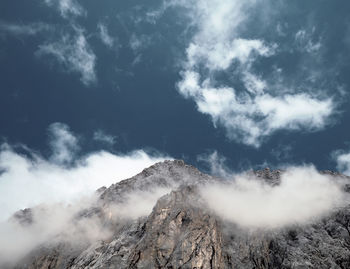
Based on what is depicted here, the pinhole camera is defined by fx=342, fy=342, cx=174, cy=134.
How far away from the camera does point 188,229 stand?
439 feet

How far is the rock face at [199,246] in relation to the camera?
120938 millimetres

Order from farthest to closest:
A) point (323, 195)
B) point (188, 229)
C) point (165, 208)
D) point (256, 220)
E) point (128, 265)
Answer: point (323, 195) → point (256, 220) → point (165, 208) → point (188, 229) → point (128, 265)

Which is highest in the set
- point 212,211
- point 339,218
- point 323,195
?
point 323,195

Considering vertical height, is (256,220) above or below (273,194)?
below

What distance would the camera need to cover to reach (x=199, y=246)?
12450cm

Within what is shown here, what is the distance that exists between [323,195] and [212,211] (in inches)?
2467

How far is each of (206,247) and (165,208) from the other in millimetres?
27027

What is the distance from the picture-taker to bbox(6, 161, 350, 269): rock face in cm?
12094

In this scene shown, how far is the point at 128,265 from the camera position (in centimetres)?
11888

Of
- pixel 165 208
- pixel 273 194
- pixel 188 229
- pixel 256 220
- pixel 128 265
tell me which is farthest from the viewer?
pixel 273 194

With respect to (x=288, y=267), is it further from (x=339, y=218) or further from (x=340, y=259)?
(x=339, y=218)

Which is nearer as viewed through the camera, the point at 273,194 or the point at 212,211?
the point at 212,211

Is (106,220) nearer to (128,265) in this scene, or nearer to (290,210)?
(128,265)

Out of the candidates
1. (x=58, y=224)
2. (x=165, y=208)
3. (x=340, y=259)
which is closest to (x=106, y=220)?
(x=58, y=224)
